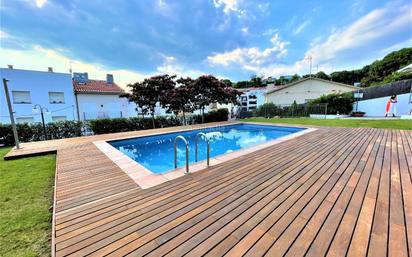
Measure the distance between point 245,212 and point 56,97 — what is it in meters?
18.4

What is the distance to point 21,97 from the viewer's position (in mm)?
13234

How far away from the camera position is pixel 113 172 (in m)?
3.58

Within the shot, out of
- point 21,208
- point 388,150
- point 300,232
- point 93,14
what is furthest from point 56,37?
point 388,150

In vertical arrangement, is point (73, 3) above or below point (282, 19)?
below

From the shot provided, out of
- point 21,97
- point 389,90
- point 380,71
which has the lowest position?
point 389,90

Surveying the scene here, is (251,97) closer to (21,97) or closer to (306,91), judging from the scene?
(306,91)

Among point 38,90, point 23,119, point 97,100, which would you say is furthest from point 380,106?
point 23,119

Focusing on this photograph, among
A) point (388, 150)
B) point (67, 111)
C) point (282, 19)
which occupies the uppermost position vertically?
point (282, 19)

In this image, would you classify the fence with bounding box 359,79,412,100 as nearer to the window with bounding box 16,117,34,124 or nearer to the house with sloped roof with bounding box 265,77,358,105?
the house with sloped roof with bounding box 265,77,358,105

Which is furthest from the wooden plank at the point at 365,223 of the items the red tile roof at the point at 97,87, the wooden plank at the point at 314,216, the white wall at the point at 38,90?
the red tile roof at the point at 97,87

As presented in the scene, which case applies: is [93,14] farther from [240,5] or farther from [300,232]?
[300,232]

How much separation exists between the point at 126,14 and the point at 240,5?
6.22 m

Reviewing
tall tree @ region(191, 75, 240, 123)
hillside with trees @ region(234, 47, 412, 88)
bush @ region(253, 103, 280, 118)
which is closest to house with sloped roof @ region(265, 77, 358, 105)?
hillside with trees @ region(234, 47, 412, 88)

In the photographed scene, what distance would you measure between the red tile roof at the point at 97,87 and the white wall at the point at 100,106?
38 centimetres
